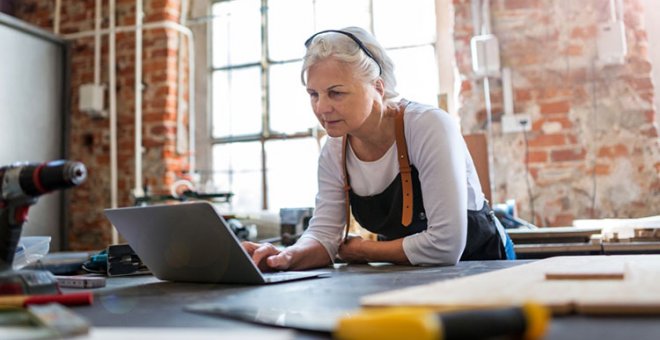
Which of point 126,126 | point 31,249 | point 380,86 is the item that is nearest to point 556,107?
point 380,86

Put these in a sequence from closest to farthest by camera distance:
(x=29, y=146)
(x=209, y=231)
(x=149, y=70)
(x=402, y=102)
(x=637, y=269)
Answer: (x=637, y=269) < (x=209, y=231) < (x=402, y=102) < (x=29, y=146) < (x=149, y=70)

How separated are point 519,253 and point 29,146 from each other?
10.1ft

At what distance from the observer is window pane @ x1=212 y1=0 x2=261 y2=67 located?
4.43 m

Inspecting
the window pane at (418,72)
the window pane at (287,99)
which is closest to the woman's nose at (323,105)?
the window pane at (418,72)

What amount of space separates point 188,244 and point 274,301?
364mm

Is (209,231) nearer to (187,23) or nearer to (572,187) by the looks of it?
(572,187)

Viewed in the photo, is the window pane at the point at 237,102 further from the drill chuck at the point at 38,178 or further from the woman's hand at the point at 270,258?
the drill chuck at the point at 38,178

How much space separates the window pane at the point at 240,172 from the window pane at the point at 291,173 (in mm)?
92

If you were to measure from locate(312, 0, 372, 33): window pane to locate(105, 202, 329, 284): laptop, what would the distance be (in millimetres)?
3046

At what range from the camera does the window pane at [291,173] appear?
419 centimetres

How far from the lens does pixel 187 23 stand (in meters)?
4.55

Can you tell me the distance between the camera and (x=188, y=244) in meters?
1.18

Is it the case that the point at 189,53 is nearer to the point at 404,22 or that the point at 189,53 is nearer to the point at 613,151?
the point at 404,22

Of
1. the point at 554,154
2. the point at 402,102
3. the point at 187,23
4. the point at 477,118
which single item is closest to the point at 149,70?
the point at 187,23
